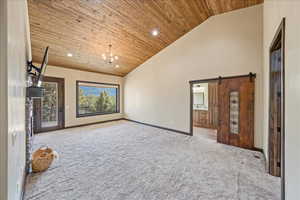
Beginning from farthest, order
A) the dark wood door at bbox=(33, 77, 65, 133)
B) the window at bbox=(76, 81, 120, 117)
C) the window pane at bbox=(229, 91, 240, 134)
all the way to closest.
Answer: the window at bbox=(76, 81, 120, 117) < the dark wood door at bbox=(33, 77, 65, 133) < the window pane at bbox=(229, 91, 240, 134)

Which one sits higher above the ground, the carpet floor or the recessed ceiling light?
the recessed ceiling light

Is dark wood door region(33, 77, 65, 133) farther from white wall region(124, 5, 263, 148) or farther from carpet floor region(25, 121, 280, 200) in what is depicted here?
white wall region(124, 5, 263, 148)

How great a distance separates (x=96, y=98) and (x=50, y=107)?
2.23 metres

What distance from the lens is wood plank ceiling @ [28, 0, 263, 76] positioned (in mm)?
3469

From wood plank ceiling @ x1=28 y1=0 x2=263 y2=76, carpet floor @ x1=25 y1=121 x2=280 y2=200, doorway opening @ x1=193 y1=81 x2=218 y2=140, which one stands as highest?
wood plank ceiling @ x1=28 y1=0 x2=263 y2=76

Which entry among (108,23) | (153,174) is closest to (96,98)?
(108,23)

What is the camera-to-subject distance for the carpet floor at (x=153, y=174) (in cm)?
209

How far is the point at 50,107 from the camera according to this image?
19.1 feet

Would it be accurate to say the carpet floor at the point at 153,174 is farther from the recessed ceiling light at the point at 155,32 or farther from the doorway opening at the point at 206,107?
the recessed ceiling light at the point at 155,32

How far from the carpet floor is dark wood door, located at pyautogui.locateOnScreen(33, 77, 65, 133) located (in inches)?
66.1

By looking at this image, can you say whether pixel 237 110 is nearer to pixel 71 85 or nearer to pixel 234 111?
pixel 234 111

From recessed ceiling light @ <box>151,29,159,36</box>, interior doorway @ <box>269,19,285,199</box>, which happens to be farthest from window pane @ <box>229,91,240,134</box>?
recessed ceiling light @ <box>151,29,159,36</box>
